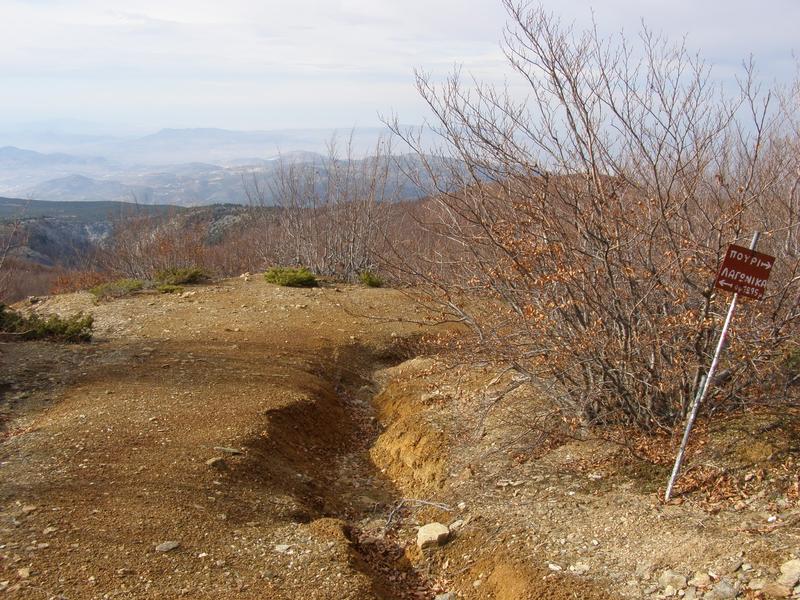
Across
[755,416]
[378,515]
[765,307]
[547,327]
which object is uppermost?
[765,307]

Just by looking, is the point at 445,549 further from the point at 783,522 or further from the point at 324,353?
the point at 324,353

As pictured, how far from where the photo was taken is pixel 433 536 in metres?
5.08

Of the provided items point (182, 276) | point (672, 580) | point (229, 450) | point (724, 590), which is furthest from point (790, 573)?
point (182, 276)

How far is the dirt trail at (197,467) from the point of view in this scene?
4.28 metres

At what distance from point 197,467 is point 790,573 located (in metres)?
4.49

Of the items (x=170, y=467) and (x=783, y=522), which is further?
(x=170, y=467)

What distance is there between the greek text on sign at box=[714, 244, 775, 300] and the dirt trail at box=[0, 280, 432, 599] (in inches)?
117

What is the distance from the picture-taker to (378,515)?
5859 mm

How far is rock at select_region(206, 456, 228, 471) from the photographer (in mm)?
5867

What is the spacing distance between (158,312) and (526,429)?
832cm

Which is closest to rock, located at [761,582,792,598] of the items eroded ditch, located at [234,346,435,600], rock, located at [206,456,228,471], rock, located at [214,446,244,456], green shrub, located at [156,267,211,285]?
eroded ditch, located at [234,346,435,600]

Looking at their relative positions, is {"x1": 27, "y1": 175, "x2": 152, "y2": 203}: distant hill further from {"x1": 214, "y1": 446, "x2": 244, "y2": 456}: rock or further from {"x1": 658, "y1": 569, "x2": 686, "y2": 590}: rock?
{"x1": 658, "y1": 569, "x2": 686, "y2": 590}: rock

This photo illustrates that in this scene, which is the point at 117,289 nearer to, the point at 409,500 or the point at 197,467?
the point at 197,467

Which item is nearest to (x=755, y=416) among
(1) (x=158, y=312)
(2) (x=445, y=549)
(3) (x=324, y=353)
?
(2) (x=445, y=549)
